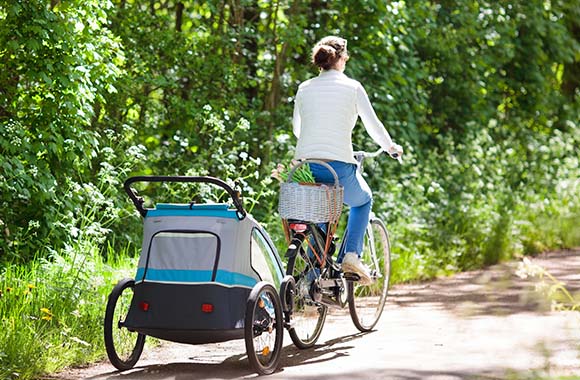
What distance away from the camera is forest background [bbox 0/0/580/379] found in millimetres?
8023

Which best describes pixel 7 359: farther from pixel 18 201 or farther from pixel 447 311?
pixel 447 311

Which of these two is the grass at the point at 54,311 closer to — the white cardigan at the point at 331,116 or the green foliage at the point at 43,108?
the green foliage at the point at 43,108

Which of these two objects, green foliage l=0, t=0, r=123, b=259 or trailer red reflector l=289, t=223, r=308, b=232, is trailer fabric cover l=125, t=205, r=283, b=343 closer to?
trailer red reflector l=289, t=223, r=308, b=232

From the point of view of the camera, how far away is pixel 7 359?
602cm

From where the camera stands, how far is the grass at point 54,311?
613 cm

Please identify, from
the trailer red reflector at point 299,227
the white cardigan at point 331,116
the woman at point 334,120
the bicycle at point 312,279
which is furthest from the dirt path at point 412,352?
the white cardigan at point 331,116

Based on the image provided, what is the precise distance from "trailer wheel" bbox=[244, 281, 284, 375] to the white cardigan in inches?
50.2

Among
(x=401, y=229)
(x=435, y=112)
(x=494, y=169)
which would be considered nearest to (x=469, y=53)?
(x=435, y=112)

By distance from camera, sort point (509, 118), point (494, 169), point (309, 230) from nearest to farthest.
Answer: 1. point (309, 230)
2. point (494, 169)
3. point (509, 118)

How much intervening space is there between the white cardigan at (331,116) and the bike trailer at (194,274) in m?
1.08

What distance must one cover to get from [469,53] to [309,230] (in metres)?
8.45

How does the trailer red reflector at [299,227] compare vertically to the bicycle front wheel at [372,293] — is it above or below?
above

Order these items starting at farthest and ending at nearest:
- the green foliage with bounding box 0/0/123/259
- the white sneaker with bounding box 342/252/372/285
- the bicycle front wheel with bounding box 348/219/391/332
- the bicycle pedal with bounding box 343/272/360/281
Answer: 1. the green foliage with bounding box 0/0/123/259
2. the bicycle front wheel with bounding box 348/219/391/332
3. the bicycle pedal with bounding box 343/272/360/281
4. the white sneaker with bounding box 342/252/372/285

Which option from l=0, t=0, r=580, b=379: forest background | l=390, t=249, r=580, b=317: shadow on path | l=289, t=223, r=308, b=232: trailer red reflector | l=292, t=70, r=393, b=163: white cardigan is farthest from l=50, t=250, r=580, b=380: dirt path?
l=292, t=70, r=393, b=163: white cardigan
